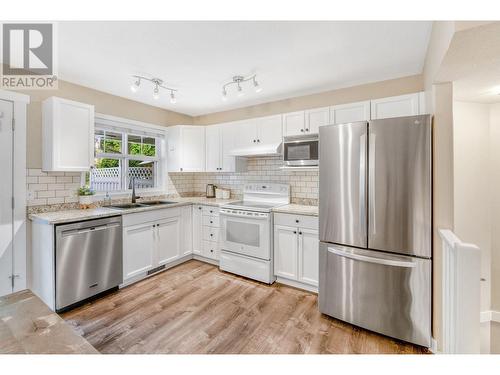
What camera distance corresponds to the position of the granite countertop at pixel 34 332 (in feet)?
2.36

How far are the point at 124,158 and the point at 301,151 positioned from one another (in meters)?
2.67

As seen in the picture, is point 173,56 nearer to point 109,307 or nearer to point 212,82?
point 212,82

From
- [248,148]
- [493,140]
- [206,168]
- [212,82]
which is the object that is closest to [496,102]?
[493,140]

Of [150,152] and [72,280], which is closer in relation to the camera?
[72,280]

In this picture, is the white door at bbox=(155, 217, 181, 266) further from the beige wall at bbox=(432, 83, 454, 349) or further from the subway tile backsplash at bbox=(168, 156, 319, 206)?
the beige wall at bbox=(432, 83, 454, 349)

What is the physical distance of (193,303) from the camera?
2525 millimetres

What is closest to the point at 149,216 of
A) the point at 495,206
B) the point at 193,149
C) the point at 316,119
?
the point at 193,149

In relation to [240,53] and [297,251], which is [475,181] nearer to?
[297,251]

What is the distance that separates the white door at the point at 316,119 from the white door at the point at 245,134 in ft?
2.68

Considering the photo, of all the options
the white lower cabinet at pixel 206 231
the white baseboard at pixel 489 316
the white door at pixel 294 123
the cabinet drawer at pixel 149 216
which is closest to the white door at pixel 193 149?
the white lower cabinet at pixel 206 231

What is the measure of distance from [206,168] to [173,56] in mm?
1990

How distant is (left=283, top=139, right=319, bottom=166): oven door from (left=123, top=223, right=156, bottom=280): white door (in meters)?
2.05

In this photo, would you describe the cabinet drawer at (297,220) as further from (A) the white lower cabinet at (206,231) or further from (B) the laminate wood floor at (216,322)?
(A) the white lower cabinet at (206,231)

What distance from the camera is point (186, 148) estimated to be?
3959 millimetres
